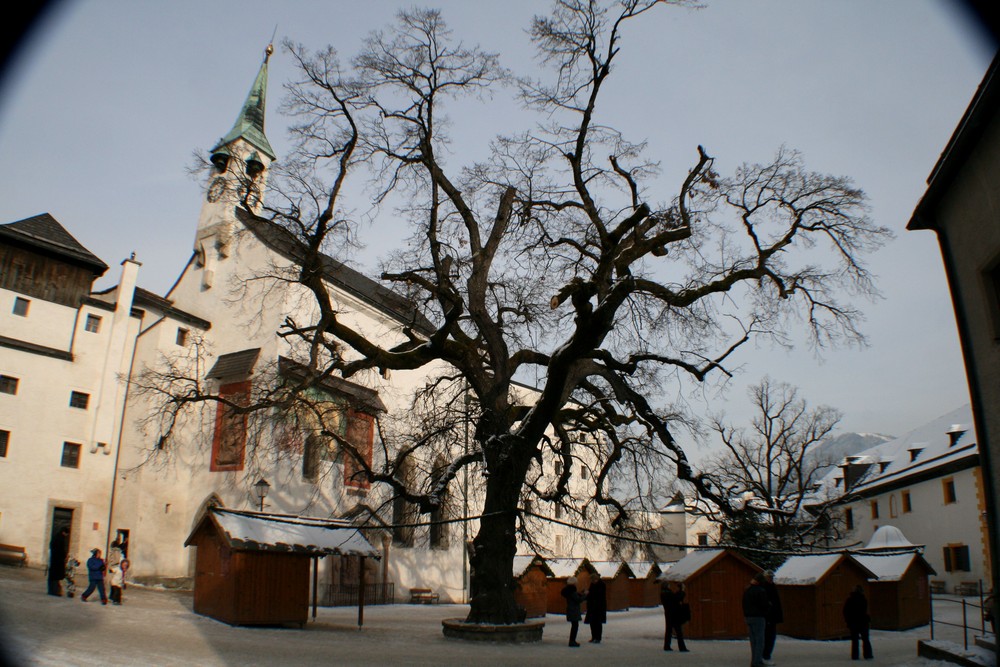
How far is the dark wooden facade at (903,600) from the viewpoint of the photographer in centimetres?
2325

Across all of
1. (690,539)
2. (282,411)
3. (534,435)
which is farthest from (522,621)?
(690,539)

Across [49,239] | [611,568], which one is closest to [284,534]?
[611,568]

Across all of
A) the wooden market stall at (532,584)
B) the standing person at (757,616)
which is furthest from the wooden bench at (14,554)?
the standing person at (757,616)

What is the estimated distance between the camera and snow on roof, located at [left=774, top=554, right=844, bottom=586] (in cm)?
1969

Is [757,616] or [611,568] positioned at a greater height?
[757,616]

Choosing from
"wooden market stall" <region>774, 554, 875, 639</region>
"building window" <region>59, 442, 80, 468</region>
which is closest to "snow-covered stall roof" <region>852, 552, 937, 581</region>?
"wooden market stall" <region>774, 554, 875, 639</region>

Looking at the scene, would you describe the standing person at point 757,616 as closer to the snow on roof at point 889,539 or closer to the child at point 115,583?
the child at point 115,583

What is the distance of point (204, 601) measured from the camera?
17406mm

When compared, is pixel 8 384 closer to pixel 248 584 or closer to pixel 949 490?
A: pixel 248 584

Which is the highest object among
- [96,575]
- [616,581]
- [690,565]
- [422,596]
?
[690,565]

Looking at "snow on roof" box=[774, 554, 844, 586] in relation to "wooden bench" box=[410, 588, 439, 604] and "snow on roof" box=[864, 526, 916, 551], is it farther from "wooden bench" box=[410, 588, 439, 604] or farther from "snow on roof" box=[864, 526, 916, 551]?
"wooden bench" box=[410, 588, 439, 604]

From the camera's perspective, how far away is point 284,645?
43.2 ft

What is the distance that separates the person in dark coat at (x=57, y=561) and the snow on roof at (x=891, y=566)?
22.3 meters

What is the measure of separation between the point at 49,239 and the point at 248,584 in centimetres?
2318
